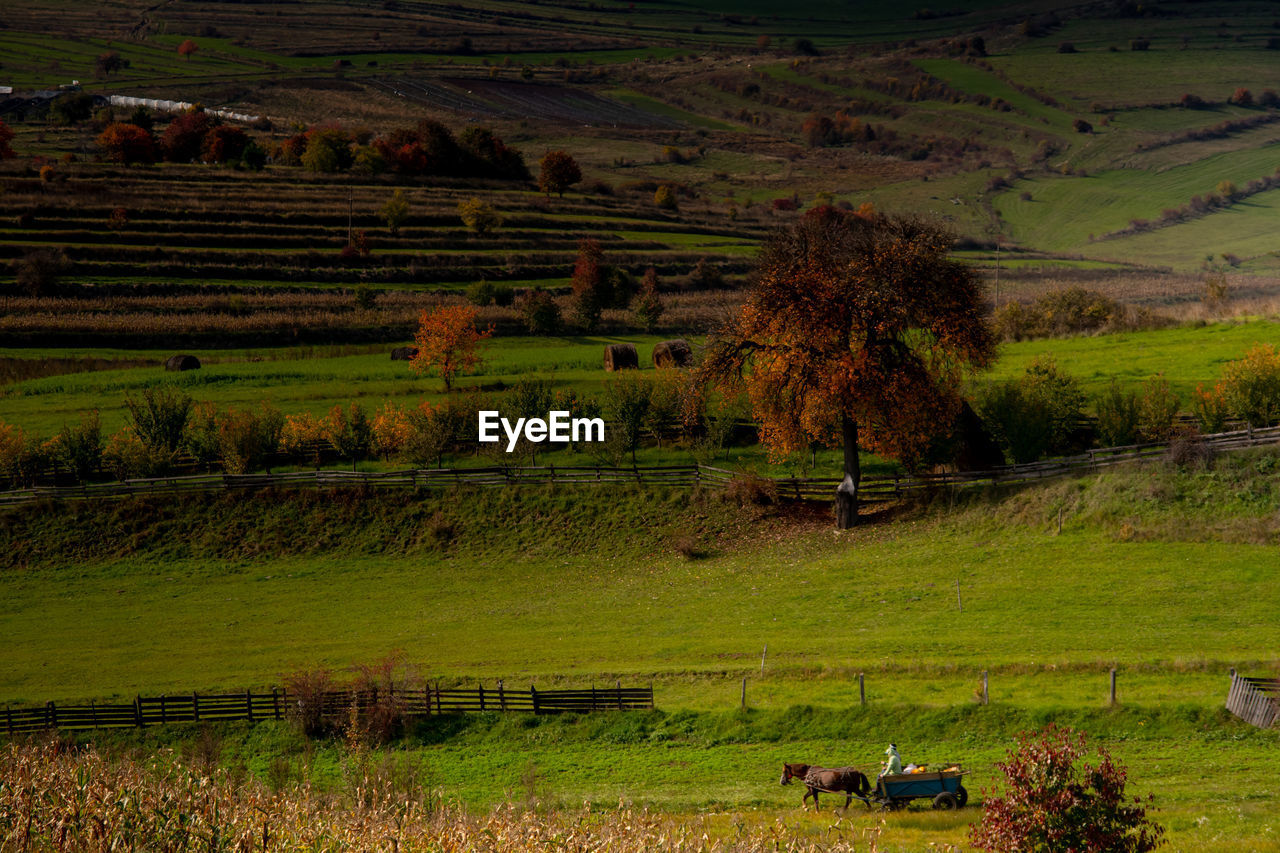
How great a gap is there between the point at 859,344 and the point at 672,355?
87.8 feet

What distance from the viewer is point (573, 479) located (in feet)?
191

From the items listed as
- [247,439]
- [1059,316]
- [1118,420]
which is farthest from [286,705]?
[1059,316]

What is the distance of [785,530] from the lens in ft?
171

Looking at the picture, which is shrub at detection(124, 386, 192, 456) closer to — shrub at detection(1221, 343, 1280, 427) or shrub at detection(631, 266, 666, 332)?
shrub at detection(631, 266, 666, 332)

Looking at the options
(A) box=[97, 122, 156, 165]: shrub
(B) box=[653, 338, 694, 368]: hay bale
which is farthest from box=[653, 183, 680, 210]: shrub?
(B) box=[653, 338, 694, 368]: hay bale

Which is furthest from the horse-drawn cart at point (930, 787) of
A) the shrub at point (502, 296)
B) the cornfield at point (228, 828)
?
the shrub at point (502, 296)

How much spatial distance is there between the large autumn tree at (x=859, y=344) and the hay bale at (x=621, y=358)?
24.4 meters

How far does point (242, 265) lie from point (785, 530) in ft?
243

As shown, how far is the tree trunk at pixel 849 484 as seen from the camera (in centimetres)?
5126

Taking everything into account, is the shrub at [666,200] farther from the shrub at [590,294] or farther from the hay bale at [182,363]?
the hay bale at [182,363]

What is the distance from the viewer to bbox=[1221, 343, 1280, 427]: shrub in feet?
166

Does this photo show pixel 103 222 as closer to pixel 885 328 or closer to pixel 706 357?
pixel 706 357

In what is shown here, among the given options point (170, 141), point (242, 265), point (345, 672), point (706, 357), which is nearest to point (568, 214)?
point (242, 265)

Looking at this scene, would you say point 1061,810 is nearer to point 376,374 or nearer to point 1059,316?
point 376,374
